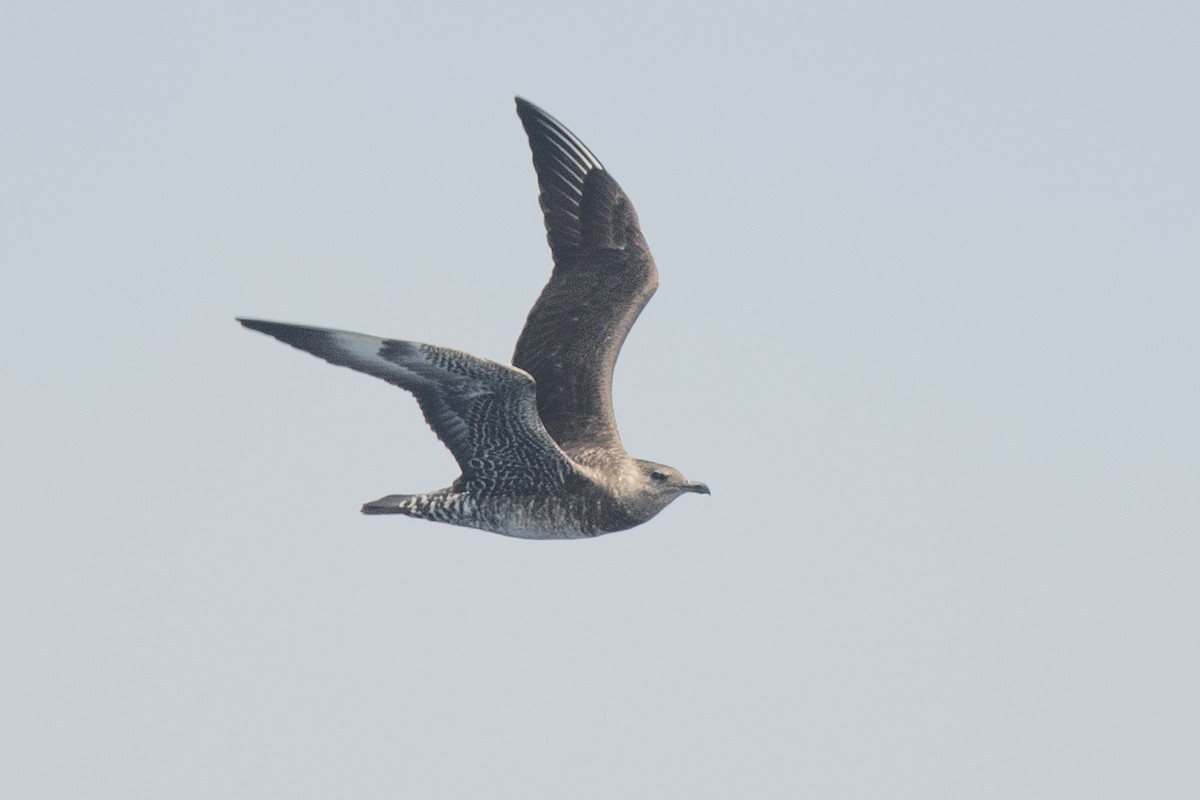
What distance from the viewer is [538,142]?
16219 mm

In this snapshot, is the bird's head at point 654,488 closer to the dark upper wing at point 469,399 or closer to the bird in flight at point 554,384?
the bird in flight at point 554,384

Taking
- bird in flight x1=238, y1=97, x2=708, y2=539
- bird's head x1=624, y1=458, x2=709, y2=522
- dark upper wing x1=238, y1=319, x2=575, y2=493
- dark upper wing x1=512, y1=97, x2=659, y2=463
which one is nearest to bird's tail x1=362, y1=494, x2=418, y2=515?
bird in flight x1=238, y1=97, x2=708, y2=539

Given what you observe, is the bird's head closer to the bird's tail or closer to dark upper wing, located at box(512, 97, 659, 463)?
dark upper wing, located at box(512, 97, 659, 463)

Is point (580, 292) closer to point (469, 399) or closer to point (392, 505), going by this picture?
point (392, 505)

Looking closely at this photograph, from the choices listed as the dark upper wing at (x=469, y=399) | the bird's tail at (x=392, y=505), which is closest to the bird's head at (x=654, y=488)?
the dark upper wing at (x=469, y=399)

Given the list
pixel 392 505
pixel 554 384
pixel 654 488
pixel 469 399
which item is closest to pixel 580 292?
pixel 554 384

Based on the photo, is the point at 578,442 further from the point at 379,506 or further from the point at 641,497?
the point at 379,506

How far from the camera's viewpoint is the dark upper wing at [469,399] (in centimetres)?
1186

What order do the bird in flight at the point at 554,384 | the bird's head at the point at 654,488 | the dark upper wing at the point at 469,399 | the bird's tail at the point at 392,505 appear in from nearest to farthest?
the dark upper wing at the point at 469,399 → the bird in flight at the point at 554,384 → the bird's tail at the point at 392,505 → the bird's head at the point at 654,488

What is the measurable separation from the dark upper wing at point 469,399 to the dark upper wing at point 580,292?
37.2 inches

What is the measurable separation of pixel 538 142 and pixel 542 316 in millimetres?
1903

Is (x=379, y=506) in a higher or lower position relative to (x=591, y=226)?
lower

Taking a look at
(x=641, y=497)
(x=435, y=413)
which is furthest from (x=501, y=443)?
(x=641, y=497)

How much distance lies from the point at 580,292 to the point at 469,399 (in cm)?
317
